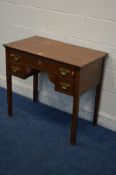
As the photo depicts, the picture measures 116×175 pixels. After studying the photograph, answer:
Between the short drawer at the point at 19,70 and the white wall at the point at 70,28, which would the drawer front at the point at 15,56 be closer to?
the short drawer at the point at 19,70

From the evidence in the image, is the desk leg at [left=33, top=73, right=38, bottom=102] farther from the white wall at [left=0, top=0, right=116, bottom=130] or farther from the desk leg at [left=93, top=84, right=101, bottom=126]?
the desk leg at [left=93, top=84, right=101, bottom=126]

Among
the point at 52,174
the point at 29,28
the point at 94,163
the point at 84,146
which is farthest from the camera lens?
the point at 29,28

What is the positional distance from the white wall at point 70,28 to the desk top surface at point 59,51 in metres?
0.09

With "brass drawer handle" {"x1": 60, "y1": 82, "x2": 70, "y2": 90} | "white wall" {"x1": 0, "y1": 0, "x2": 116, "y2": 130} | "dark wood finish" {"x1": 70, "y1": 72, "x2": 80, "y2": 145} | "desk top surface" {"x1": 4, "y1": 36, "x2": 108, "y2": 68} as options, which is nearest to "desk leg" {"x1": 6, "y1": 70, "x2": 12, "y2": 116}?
"desk top surface" {"x1": 4, "y1": 36, "x2": 108, "y2": 68}

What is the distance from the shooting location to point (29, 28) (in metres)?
2.92

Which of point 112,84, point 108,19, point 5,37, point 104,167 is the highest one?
point 108,19

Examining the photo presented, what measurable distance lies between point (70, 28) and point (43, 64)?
475mm

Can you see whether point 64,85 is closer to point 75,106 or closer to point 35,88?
point 75,106

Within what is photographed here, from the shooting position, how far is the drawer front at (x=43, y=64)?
226 cm

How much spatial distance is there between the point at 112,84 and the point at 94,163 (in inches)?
26.9

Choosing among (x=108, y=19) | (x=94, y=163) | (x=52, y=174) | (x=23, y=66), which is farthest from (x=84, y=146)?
(x=108, y=19)

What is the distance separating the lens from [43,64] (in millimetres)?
2393

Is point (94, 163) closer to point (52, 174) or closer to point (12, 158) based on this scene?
point (52, 174)

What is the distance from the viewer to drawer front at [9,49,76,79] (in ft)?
7.41
